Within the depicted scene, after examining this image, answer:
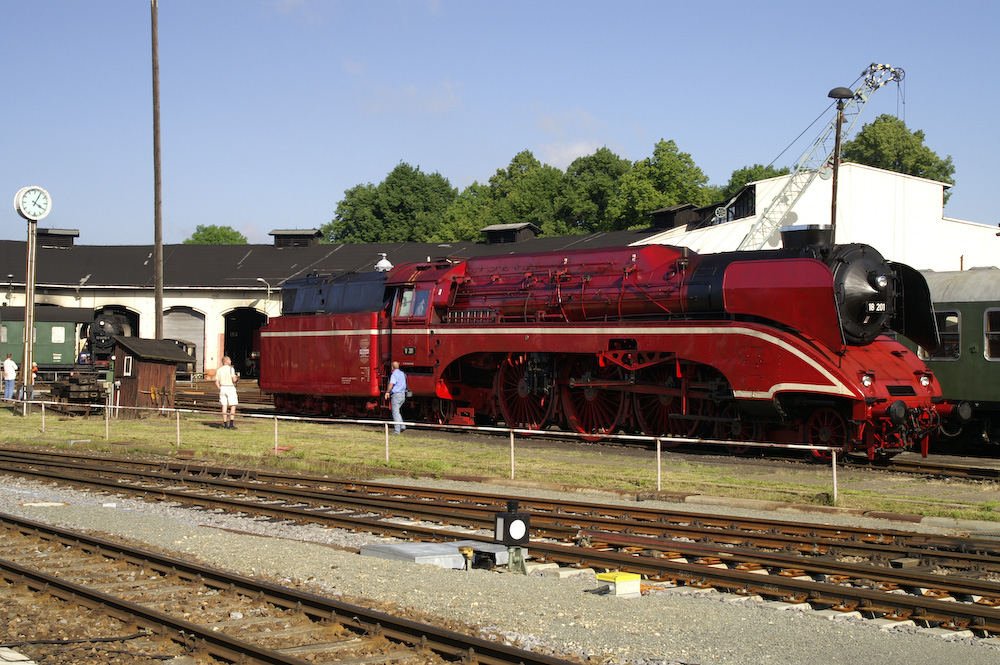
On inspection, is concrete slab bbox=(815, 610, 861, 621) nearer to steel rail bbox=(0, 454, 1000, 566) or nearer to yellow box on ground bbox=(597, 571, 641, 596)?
yellow box on ground bbox=(597, 571, 641, 596)

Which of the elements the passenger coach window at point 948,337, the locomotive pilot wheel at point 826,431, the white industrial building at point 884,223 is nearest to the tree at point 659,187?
the white industrial building at point 884,223

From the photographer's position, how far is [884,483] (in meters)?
15.9

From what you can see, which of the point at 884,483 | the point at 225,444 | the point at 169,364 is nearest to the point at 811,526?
the point at 884,483

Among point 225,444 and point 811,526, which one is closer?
point 811,526

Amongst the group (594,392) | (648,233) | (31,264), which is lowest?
(594,392)

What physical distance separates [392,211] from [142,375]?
71.0 m

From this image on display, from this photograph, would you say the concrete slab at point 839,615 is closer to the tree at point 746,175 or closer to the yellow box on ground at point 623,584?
the yellow box on ground at point 623,584

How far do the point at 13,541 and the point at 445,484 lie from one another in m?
6.99

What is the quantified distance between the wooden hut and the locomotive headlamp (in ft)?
68.2

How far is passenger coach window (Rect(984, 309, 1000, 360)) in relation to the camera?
1989cm

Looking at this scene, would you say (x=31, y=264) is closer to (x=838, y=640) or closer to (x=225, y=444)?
(x=225, y=444)

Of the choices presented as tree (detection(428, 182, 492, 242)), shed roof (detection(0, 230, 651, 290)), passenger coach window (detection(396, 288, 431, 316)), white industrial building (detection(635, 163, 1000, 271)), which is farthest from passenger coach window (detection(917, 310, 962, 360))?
tree (detection(428, 182, 492, 242))

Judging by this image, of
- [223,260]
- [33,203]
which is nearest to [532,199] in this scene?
[223,260]

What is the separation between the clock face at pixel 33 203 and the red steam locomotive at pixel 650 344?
13.2 meters
